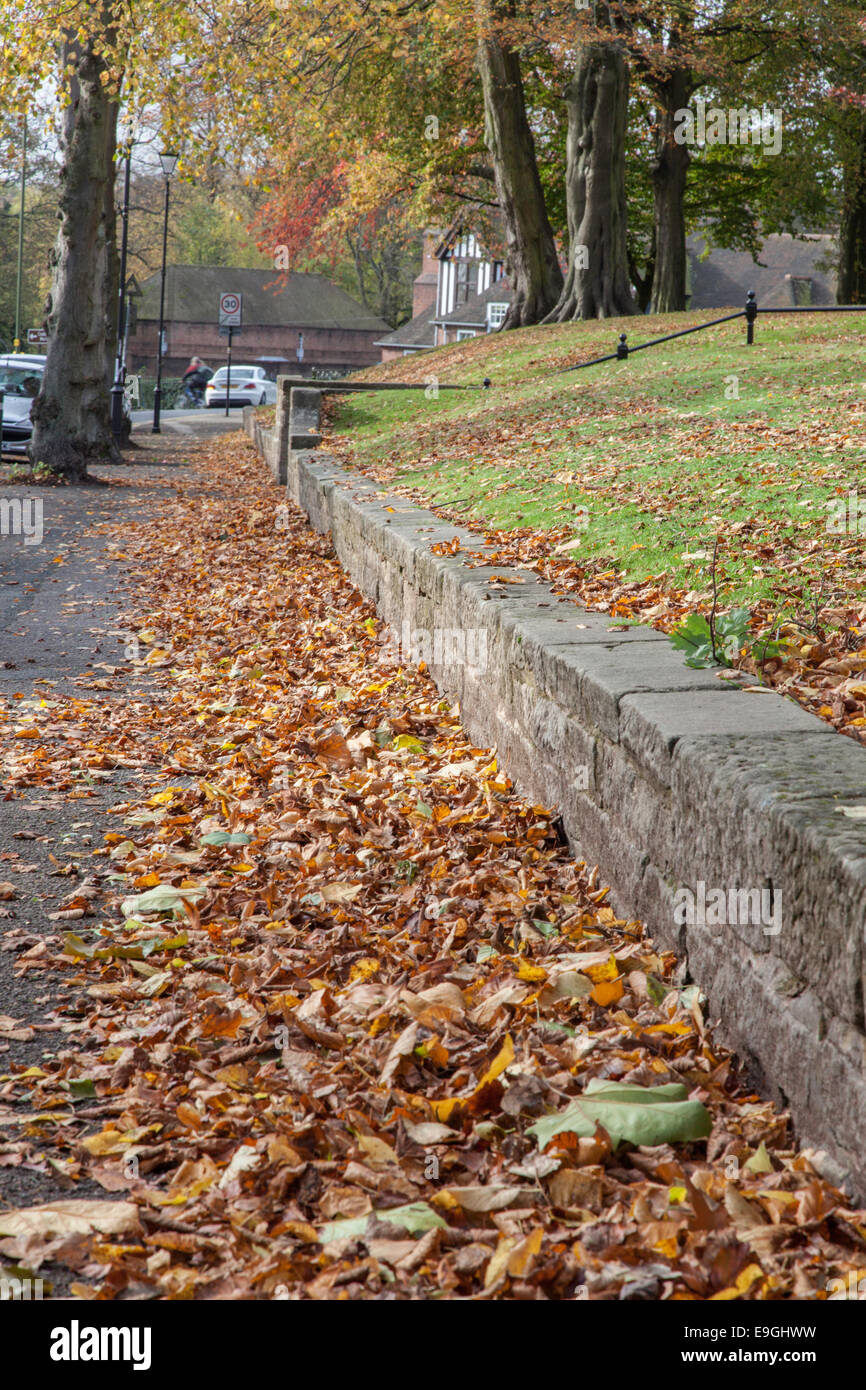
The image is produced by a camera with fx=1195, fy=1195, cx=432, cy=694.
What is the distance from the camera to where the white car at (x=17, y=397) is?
22.7 metres

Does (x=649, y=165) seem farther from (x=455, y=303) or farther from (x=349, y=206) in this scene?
(x=455, y=303)

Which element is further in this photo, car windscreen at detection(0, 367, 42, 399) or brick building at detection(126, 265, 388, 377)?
brick building at detection(126, 265, 388, 377)

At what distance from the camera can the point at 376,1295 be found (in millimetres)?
2221

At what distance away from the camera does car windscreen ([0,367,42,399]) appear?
2319 centimetres

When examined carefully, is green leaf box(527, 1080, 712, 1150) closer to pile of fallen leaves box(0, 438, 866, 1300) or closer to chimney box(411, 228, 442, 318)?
pile of fallen leaves box(0, 438, 866, 1300)

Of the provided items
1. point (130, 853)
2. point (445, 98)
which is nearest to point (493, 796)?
point (130, 853)

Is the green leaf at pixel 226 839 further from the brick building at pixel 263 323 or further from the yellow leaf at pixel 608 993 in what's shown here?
the brick building at pixel 263 323

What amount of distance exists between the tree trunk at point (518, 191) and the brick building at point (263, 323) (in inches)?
2004

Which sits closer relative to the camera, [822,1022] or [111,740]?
[822,1022]

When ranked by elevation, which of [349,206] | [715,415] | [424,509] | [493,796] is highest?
[349,206]

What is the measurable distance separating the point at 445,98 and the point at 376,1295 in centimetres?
2926

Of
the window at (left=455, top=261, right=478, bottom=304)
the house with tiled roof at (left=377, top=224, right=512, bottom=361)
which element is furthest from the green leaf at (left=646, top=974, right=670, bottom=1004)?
the window at (left=455, top=261, right=478, bottom=304)

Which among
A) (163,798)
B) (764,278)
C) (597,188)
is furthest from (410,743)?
(764,278)

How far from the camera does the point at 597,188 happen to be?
902 inches
